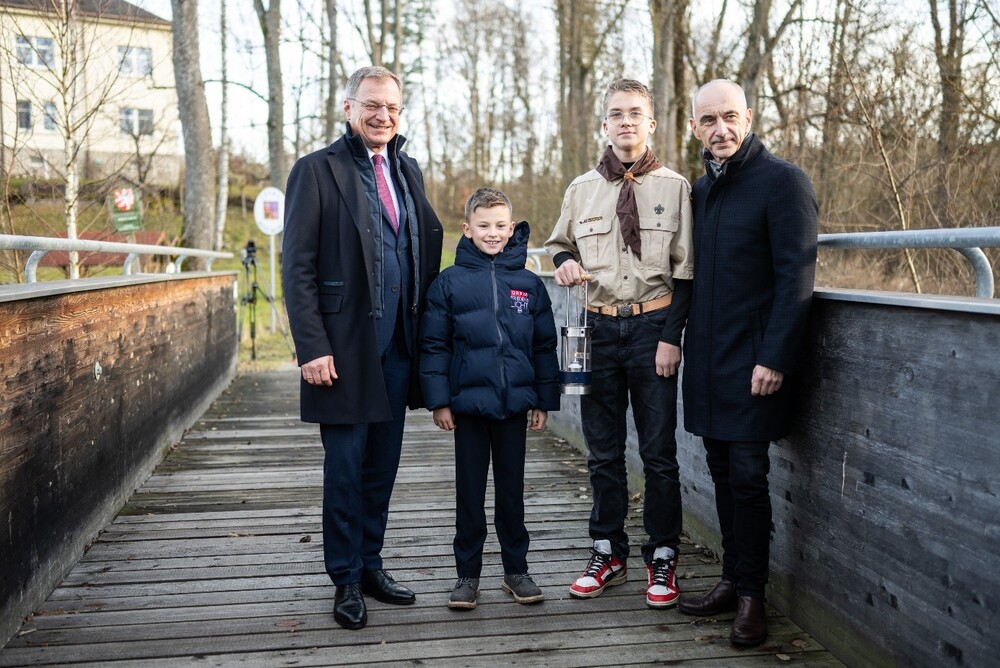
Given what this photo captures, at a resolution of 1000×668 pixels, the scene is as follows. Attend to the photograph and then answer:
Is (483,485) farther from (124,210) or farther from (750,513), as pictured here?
(124,210)

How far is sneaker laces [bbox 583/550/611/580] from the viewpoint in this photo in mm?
3674

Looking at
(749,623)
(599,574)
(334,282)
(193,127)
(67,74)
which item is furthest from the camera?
(193,127)

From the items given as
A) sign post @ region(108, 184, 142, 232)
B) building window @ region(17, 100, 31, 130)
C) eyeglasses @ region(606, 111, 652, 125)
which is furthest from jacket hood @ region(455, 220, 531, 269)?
sign post @ region(108, 184, 142, 232)

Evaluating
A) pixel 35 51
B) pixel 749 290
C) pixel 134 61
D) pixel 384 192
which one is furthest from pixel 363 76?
pixel 134 61

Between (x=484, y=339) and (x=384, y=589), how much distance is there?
1052mm

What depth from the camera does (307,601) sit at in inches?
141

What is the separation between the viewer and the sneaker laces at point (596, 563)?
367 cm

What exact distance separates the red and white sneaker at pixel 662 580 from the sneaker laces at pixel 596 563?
0.20 metres

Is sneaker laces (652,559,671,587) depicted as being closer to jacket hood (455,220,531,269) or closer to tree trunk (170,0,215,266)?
jacket hood (455,220,531,269)

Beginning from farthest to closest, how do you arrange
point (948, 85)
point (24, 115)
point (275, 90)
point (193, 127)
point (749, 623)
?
point (275, 90) → point (193, 127) → point (24, 115) → point (948, 85) → point (749, 623)

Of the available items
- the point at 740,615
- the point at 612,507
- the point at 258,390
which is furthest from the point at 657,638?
the point at 258,390

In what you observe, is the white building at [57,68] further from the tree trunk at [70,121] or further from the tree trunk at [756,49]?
the tree trunk at [756,49]

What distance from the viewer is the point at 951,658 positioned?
7.94 ft

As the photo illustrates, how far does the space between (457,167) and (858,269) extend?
30644mm
